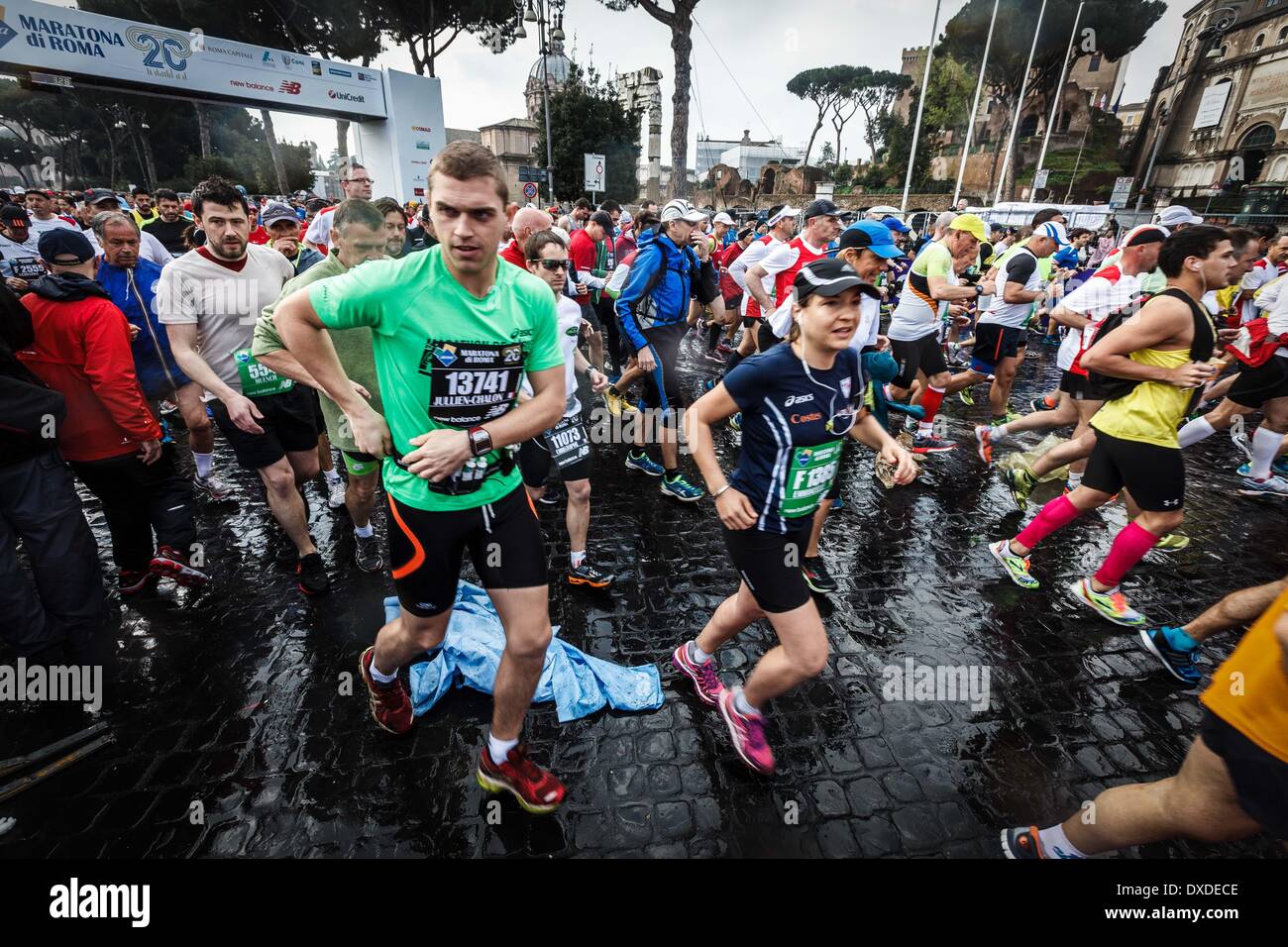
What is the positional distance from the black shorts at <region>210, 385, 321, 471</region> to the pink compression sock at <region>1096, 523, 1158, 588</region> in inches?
216

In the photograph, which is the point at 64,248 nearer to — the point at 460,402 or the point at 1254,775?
the point at 460,402

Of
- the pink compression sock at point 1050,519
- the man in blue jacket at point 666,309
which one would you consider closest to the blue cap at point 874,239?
the man in blue jacket at point 666,309

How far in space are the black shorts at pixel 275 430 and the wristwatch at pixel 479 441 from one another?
8.08 feet

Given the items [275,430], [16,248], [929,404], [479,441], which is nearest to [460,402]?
[479,441]

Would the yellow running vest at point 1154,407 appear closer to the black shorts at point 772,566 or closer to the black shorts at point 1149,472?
the black shorts at point 1149,472

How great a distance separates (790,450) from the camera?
241cm

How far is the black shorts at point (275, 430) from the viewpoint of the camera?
3.75 metres

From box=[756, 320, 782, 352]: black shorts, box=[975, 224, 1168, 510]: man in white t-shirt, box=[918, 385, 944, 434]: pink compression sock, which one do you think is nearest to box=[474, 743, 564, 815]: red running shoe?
box=[756, 320, 782, 352]: black shorts

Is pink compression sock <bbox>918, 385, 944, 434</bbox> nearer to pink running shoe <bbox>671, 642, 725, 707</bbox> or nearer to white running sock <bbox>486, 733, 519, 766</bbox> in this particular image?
pink running shoe <bbox>671, 642, 725, 707</bbox>

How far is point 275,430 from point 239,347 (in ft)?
1.94

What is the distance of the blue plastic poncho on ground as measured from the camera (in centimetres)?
306

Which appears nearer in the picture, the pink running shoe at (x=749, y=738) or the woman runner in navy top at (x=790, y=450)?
the woman runner in navy top at (x=790, y=450)
